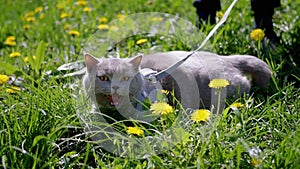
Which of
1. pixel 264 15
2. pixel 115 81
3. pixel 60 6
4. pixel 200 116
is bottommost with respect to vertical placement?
pixel 200 116

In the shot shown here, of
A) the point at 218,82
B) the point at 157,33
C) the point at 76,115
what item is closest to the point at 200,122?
the point at 218,82

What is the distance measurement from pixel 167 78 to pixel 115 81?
39 centimetres

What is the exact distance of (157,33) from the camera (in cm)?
390

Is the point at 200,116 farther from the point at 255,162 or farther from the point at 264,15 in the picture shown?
the point at 264,15

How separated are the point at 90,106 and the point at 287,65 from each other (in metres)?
1.36

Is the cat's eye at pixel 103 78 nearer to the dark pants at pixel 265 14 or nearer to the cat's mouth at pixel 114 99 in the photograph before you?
the cat's mouth at pixel 114 99

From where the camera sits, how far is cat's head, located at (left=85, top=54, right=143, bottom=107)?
2414 mm

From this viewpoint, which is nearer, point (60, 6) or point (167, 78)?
point (167, 78)

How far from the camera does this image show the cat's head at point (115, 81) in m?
2.41

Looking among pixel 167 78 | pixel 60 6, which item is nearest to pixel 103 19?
pixel 60 6

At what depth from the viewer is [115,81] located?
95.5 inches

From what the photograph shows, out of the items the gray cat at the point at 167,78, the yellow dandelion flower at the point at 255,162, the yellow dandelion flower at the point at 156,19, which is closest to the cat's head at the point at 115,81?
the gray cat at the point at 167,78

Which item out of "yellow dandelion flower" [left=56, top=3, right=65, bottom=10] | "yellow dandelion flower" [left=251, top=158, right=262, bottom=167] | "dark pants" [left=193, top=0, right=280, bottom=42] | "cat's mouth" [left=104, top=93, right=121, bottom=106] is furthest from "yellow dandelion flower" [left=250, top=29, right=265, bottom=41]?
"yellow dandelion flower" [left=56, top=3, right=65, bottom=10]

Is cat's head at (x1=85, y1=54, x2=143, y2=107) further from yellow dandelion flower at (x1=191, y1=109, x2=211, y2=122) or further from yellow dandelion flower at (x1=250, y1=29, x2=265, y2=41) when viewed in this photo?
yellow dandelion flower at (x1=250, y1=29, x2=265, y2=41)
